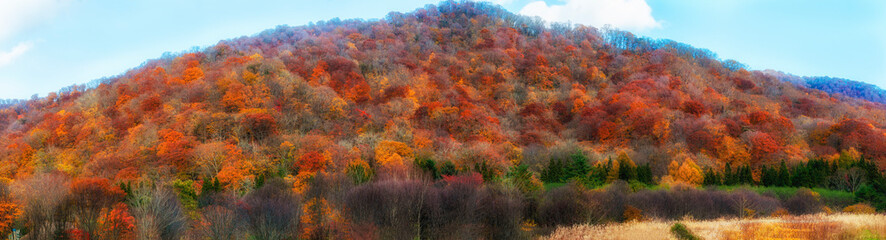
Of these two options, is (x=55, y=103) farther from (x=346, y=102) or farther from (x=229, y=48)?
(x=346, y=102)

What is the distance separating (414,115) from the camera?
6944 centimetres

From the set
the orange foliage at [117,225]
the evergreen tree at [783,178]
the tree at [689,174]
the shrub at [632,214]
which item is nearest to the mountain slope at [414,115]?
the tree at [689,174]

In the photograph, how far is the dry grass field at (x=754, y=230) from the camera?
2069cm

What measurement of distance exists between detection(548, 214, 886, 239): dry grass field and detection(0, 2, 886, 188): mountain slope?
58.3ft

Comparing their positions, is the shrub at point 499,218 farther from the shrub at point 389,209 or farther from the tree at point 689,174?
the tree at point 689,174

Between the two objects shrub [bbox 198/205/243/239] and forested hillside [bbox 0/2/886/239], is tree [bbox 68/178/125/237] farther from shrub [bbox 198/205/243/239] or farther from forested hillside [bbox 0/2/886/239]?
shrub [bbox 198/205/243/239]

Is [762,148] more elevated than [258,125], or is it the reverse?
[258,125]

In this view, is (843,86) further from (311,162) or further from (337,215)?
(337,215)

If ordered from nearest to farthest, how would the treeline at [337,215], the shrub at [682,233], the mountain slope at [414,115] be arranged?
1. the treeline at [337,215]
2. the shrub at [682,233]
3. the mountain slope at [414,115]

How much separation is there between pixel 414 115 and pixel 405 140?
10862 mm

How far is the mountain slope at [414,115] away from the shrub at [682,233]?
20.9m

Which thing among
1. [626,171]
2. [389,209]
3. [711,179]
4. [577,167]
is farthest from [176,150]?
[711,179]

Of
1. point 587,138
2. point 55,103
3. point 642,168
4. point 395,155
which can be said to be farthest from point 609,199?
point 55,103

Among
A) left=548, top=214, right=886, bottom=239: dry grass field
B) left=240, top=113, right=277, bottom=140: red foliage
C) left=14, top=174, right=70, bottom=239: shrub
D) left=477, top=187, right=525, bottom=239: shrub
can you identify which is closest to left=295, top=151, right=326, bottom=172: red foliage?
left=240, top=113, right=277, bottom=140: red foliage
